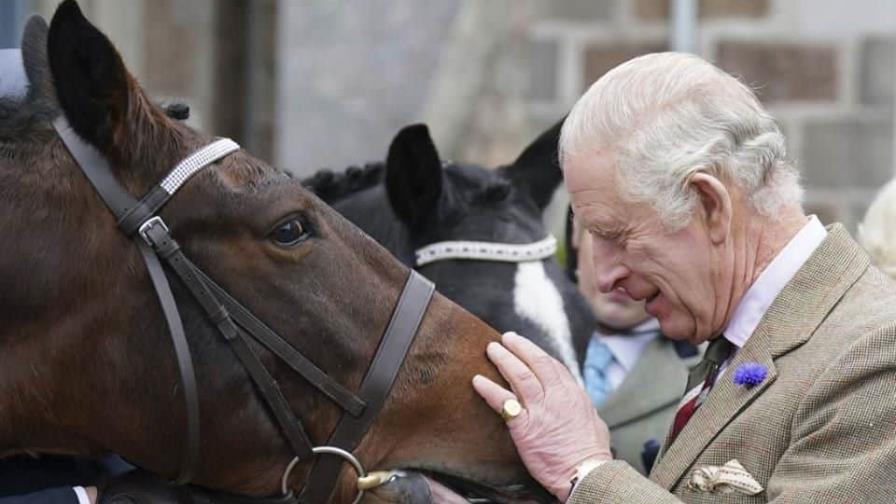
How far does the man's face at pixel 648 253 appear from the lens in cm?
264

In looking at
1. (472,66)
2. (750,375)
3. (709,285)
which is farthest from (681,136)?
(472,66)

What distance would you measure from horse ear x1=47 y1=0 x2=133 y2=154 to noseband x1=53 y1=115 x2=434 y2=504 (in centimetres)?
4

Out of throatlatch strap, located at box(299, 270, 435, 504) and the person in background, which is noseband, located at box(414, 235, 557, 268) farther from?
throatlatch strap, located at box(299, 270, 435, 504)

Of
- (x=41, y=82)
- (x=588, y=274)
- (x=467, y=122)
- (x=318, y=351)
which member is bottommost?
(x=467, y=122)

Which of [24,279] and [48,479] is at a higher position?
[24,279]

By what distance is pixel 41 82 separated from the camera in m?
2.66

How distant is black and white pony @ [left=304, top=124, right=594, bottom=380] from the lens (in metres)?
3.67

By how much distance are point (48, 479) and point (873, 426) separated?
135 cm

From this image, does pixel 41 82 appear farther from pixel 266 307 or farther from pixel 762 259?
pixel 762 259

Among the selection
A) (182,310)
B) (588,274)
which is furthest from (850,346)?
(588,274)

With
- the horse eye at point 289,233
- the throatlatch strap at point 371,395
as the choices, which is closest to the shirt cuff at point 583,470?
the throatlatch strap at point 371,395

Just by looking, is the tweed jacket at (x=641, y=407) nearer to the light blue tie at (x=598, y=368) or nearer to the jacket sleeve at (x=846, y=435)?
the light blue tie at (x=598, y=368)

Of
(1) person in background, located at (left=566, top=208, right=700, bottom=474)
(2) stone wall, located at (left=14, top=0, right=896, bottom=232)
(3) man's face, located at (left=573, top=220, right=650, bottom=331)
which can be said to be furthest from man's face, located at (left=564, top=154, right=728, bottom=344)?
(2) stone wall, located at (left=14, top=0, right=896, bottom=232)

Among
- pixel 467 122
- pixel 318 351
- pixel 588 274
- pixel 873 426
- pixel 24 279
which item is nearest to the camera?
pixel 873 426
